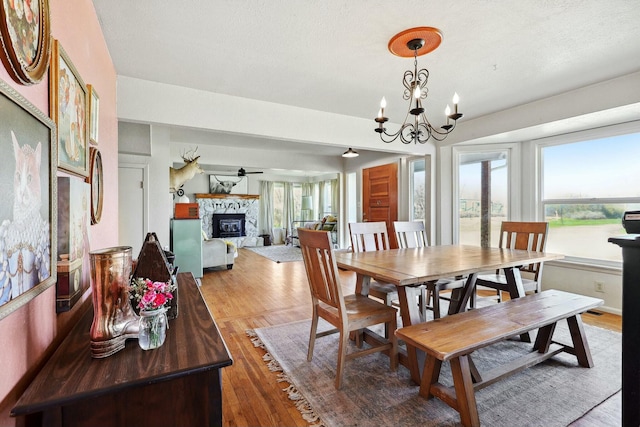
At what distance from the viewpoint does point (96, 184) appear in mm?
1710

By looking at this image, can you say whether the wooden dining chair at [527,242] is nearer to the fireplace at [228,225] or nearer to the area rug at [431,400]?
the area rug at [431,400]

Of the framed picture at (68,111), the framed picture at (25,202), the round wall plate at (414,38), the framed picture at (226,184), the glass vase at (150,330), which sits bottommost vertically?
the glass vase at (150,330)

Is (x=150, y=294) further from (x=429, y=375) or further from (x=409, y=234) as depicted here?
(x=409, y=234)

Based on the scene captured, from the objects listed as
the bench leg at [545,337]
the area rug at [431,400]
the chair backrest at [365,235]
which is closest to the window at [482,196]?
the chair backrest at [365,235]

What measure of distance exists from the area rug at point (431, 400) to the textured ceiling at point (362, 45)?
87.6 inches

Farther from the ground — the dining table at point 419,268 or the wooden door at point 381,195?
the wooden door at point 381,195

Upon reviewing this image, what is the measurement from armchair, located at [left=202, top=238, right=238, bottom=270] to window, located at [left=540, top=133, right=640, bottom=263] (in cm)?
489

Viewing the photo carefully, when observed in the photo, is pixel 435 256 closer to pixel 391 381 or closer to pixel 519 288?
pixel 519 288

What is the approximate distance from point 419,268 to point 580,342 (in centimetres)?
123

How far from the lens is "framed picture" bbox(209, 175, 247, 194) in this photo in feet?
28.8

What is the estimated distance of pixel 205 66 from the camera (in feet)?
7.96

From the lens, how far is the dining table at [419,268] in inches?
75.0

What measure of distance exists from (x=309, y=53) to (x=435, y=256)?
189 centimetres

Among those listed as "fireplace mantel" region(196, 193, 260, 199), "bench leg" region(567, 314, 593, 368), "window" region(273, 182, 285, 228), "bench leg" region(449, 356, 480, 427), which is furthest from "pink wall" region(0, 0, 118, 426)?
"window" region(273, 182, 285, 228)
